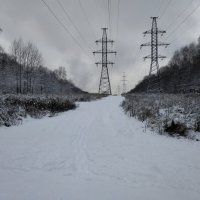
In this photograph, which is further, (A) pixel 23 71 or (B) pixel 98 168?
(A) pixel 23 71

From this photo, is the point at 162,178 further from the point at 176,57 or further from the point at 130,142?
the point at 176,57

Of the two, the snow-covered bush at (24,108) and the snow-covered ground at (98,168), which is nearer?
the snow-covered ground at (98,168)

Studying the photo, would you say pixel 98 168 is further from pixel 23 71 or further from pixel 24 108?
pixel 23 71

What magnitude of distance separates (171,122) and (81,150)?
13.3ft

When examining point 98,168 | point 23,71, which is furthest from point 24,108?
point 23,71

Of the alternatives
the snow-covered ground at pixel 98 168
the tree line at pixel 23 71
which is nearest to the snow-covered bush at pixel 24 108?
the snow-covered ground at pixel 98 168

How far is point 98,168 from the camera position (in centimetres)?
525

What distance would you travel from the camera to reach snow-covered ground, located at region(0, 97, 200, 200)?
4113 millimetres

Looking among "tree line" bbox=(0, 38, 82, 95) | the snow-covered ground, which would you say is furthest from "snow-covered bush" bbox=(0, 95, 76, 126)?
"tree line" bbox=(0, 38, 82, 95)

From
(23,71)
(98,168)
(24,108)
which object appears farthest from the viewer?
(23,71)

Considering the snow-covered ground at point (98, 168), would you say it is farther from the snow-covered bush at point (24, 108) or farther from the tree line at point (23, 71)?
the tree line at point (23, 71)

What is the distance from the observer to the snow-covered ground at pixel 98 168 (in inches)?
162

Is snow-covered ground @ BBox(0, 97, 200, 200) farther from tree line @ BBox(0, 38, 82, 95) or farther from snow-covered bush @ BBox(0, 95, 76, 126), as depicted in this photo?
tree line @ BBox(0, 38, 82, 95)

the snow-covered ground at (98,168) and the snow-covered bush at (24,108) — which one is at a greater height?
the snow-covered bush at (24,108)
